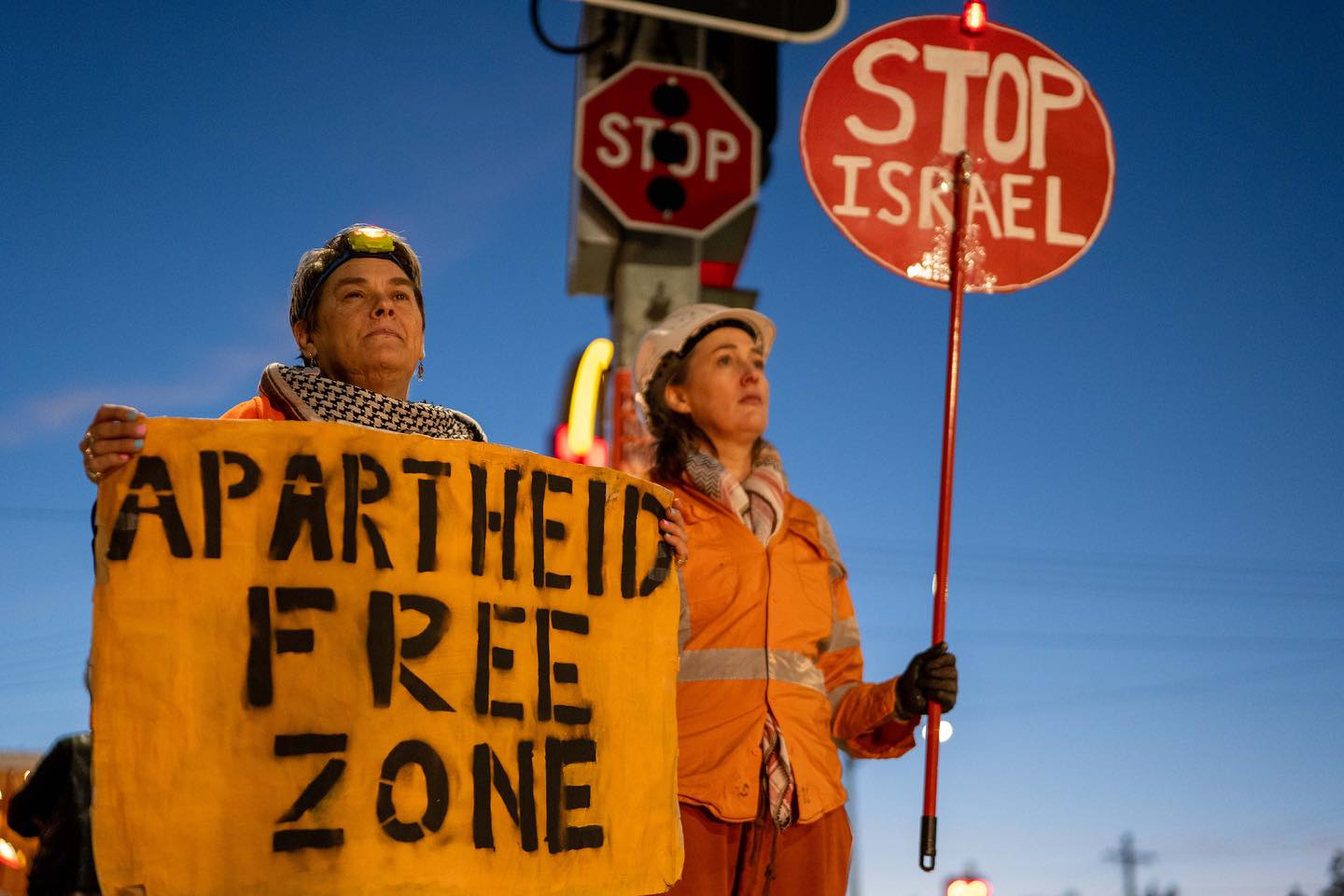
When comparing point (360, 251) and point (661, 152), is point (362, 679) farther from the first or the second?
point (661, 152)

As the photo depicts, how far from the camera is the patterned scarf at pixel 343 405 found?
307cm

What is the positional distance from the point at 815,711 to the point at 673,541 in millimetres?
670

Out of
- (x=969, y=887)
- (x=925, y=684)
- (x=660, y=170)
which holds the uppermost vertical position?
(x=660, y=170)

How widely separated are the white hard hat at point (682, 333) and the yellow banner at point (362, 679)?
3.46 ft

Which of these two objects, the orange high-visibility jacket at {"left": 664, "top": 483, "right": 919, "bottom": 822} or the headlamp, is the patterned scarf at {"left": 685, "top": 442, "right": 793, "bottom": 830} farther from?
the headlamp

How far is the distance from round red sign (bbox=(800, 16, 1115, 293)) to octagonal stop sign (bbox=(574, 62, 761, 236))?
313cm

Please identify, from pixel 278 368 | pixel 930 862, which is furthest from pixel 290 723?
pixel 930 862

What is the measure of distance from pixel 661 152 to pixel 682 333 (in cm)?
411

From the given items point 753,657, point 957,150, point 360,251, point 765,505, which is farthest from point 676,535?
point 957,150

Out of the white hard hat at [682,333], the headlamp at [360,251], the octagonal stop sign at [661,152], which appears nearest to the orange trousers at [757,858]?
the white hard hat at [682,333]

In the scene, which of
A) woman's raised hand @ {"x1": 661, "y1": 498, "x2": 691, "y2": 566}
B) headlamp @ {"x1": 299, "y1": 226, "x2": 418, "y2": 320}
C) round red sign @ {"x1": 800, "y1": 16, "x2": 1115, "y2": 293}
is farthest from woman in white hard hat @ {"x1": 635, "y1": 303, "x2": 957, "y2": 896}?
headlamp @ {"x1": 299, "y1": 226, "x2": 418, "y2": 320}

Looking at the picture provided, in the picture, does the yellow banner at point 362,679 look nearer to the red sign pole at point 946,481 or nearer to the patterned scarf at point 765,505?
the patterned scarf at point 765,505

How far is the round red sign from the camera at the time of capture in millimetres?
4785

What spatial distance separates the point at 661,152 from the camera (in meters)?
8.15
